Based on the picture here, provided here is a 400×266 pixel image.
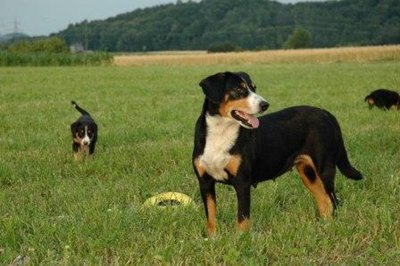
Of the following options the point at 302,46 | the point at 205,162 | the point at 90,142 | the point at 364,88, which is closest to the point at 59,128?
the point at 90,142

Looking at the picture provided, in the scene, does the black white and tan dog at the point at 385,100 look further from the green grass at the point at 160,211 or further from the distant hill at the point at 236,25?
the distant hill at the point at 236,25

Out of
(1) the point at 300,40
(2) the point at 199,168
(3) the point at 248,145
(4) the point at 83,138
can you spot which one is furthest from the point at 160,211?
(1) the point at 300,40

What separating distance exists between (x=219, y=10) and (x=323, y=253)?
156 metres

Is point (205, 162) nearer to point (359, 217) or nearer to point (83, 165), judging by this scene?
point (359, 217)

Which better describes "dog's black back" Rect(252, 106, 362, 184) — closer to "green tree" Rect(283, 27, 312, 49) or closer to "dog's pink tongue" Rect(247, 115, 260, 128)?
"dog's pink tongue" Rect(247, 115, 260, 128)

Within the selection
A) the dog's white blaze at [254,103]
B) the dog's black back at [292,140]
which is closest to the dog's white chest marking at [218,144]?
the dog's white blaze at [254,103]

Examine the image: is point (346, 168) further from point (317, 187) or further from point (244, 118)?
point (244, 118)

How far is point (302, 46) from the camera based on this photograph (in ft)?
372

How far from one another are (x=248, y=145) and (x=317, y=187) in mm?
1087

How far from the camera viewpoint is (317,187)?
5.37m

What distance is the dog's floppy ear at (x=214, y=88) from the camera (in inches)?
177

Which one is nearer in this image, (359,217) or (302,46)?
Result: (359,217)

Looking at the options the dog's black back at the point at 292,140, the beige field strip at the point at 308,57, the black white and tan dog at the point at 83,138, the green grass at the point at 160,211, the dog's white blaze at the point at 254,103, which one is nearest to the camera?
the green grass at the point at 160,211

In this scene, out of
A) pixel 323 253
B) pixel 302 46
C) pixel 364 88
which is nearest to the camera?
pixel 323 253
